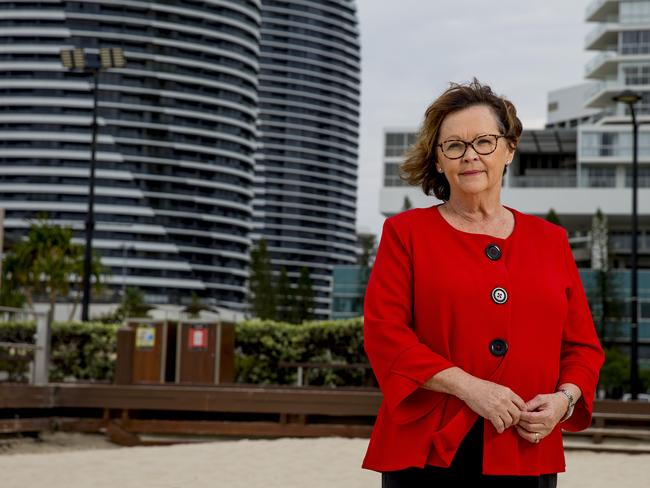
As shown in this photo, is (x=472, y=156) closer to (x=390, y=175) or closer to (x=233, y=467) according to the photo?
(x=233, y=467)

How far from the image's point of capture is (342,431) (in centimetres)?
1345

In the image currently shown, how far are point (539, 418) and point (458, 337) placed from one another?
0.28 metres

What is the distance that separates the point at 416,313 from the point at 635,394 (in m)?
23.9

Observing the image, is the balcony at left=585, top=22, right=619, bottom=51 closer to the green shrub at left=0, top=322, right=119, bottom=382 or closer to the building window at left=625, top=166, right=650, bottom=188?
the building window at left=625, top=166, right=650, bottom=188

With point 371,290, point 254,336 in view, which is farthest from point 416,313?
point 254,336

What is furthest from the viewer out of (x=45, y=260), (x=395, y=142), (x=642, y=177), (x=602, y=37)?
(x=395, y=142)

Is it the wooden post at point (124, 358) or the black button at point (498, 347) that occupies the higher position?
the black button at point (498, 347)

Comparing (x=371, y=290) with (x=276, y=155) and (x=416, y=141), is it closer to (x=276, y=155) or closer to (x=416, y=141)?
(x=416, y=141)

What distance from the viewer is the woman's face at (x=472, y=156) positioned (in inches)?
109

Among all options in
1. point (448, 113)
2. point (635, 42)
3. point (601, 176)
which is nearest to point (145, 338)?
point (448, 113)

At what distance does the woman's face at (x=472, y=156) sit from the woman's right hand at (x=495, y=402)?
54 centimetres

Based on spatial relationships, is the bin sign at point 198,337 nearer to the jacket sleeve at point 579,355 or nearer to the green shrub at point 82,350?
the green shrub at point 82,350

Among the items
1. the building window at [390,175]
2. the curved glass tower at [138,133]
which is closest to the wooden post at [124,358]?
the building window at [390,175]

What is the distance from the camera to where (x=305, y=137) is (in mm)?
176375
